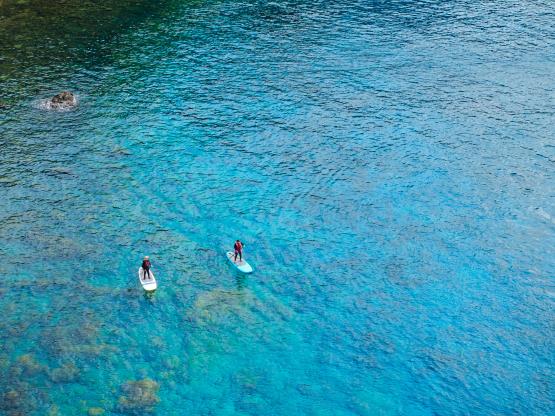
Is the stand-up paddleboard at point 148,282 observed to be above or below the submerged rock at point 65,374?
above

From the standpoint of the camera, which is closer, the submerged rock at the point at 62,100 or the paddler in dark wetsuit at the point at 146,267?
the paddler in dark wetsuit at the point at 146,267

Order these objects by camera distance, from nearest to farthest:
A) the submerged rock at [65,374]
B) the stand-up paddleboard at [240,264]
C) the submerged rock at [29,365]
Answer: the submerged rock at [65,374] < the submerged rock at [29,365] < the stand-up paddleboard at [240,264]

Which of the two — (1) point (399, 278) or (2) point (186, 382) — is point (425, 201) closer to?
(1) point (399, 278)

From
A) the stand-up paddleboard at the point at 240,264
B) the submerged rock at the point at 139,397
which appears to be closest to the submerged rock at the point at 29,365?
the submerged rock at the point at 139,397

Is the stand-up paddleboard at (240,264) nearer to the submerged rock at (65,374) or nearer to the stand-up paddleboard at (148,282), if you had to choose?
the stand-up paddleboard at (148,282)

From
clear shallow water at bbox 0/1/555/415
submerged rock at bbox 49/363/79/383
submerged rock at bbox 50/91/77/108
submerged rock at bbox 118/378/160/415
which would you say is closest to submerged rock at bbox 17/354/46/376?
clear shallow water at bbox 0/1/555/415

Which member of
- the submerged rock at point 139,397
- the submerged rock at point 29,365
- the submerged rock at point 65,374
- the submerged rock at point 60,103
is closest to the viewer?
the submerged rock at point 139,397

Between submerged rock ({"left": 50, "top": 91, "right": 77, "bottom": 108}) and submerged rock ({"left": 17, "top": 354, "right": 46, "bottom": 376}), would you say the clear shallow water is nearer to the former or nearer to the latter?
submerged rock ({"left": 17, "top": 354, "right": 46, "bottom": 376})
